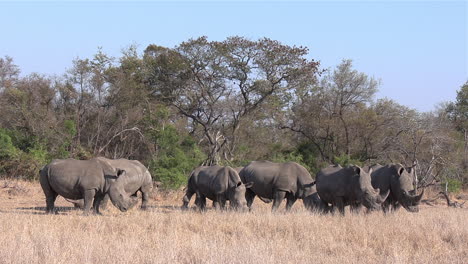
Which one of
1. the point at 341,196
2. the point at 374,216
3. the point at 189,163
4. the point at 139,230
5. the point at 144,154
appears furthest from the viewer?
the point at 144,154

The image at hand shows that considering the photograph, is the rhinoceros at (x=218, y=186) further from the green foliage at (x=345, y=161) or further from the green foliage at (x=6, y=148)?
the green foliage at (x=345, y=161)

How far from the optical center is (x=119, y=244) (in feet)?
34.4

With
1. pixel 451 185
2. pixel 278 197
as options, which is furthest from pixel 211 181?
pixel 451 185

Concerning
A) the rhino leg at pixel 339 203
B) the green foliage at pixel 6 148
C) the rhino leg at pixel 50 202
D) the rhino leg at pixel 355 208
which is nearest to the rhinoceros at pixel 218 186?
the rhino leg at pixel 339 203

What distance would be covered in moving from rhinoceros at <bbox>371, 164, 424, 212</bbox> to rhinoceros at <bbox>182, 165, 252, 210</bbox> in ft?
12.1

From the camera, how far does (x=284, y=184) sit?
59.3ft

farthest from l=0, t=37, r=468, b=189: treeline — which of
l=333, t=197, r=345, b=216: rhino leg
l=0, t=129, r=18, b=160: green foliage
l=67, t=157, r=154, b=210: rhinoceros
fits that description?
l=333, t=197, r=345, b=216: rhino leg

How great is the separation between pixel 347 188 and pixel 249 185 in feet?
9.39

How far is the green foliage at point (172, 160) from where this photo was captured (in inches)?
893

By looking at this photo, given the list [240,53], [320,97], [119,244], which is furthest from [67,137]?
[119,244]

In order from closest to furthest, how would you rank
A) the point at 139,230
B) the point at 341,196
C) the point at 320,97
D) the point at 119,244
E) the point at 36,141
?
1. the point at 119,244
2. the point at 139,230
3. the point at 341,196
4. the point at 36,141
5. the point at 320,97

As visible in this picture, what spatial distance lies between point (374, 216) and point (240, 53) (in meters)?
15.6

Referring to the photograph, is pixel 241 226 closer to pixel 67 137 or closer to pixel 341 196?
pixel 341 196

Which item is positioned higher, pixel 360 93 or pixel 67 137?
pixel 360 93
